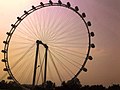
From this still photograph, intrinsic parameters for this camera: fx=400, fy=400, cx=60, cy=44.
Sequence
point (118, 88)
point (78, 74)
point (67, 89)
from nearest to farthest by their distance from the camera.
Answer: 1. point (78, 74)
2. point (67, 89)
3. point (118, 88)

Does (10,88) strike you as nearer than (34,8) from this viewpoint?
No

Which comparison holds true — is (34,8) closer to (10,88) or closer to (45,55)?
(45,55)

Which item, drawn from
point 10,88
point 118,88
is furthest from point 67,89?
point 118,88

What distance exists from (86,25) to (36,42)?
7994mm

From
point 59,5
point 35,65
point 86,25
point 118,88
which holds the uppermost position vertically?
point 59,5

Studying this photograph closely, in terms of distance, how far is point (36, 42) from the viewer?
5769 centimetres

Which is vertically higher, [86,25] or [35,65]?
[86,25]

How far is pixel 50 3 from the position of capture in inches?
2249

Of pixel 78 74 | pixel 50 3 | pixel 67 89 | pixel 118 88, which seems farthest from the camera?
pixel 118 88

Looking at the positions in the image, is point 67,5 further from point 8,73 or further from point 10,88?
point 10,88

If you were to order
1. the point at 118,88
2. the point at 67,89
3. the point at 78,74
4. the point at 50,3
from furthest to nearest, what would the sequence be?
the point at 118,88 < the point at 67,89 < the point at 50,3 < the point at 78,74

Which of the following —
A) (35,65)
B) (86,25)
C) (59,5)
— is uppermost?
(59,5)

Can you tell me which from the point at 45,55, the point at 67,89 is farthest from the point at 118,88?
the point at 45,55

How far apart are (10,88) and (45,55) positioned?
48324 millimetres
